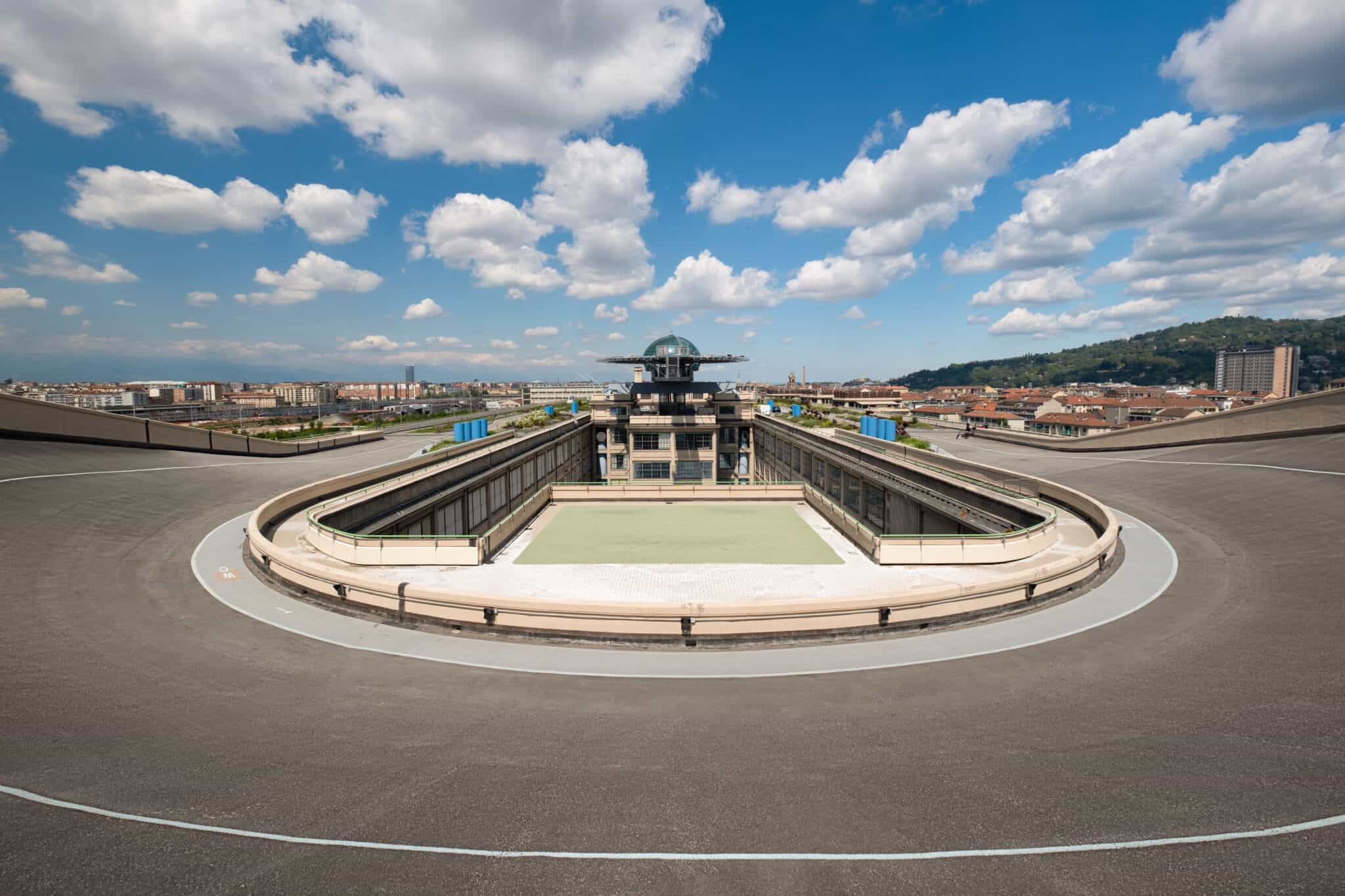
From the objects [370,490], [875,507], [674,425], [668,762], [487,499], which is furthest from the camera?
[674,425]

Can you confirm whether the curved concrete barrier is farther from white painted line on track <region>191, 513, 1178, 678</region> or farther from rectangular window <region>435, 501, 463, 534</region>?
rectangular window <region>435, 501, 463, 534</region>

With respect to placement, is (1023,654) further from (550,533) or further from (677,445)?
(677,445)

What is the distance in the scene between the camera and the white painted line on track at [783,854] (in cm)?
659

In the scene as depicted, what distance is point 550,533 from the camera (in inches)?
997

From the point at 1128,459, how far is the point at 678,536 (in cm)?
3691

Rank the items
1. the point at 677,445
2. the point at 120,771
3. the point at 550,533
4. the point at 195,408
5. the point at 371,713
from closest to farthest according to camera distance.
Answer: the point at 120,771 → the point at 371,713 → the point at 550,533 → the point at 677,445 → the point at 195,408

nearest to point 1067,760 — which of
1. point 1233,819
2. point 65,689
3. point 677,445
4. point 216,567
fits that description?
point 1233,819

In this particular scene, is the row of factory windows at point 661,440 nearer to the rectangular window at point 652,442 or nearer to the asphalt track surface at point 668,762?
the rectangular window at point 652,442

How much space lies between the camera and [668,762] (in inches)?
342

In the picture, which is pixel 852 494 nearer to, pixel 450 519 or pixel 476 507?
pixel 476 507

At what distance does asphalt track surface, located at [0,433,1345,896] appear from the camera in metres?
6.35

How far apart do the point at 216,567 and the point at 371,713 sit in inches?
520

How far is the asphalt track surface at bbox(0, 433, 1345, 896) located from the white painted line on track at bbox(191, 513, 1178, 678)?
1.38 ft

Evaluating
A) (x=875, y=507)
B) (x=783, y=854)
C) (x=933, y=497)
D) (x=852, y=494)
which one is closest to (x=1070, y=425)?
(x=852, y=494)
